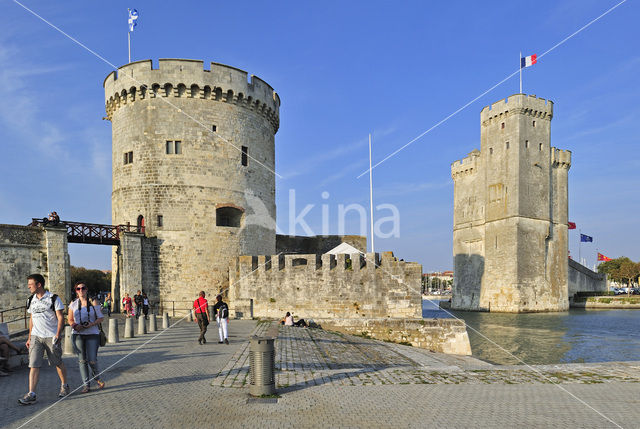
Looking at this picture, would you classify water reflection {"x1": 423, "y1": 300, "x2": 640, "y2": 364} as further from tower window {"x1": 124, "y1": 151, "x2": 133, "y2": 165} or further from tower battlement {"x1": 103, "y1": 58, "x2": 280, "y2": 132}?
tower window {"x1": 124, "y1": 151, "x2": 133, "y2": 165}

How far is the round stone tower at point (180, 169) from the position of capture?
2273cm

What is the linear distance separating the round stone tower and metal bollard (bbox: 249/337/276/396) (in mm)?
16773

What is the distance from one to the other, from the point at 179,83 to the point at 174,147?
333cm

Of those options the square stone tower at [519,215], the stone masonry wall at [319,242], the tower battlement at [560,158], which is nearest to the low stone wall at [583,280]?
the square stone tower at [519,215]

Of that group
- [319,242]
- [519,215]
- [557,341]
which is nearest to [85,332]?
A: [319,242]

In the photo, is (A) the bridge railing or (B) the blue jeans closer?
(B) the blue jeans

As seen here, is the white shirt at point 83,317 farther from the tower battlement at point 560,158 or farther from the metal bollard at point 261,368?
the tower battlement at point 560,158

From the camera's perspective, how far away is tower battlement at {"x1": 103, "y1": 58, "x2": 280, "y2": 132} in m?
22.9

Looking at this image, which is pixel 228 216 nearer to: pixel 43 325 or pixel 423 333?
pixel 423 333

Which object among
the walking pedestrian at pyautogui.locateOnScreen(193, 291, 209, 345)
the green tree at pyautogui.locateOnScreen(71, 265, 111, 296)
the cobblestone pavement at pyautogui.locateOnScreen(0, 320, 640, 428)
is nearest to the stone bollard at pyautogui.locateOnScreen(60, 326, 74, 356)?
the cobblestone pavement at pyautogui.locateOnScreen(0, 320, 640, 428)

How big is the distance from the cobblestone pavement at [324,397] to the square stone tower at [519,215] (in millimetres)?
40478

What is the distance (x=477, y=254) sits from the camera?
5359 centimetres

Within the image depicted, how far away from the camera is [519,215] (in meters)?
47.5

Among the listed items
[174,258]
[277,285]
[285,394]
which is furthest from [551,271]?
[285,394]
